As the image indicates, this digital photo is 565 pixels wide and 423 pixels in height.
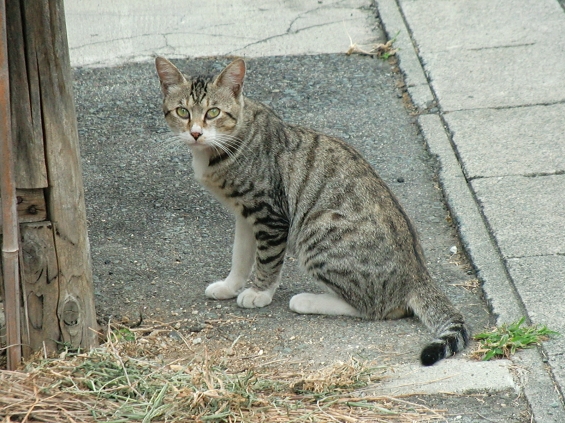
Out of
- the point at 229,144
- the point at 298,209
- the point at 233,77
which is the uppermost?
the point at 233,77

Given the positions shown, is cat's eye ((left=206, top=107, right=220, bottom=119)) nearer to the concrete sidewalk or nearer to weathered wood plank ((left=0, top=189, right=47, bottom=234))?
weathered wood plank ((left=0, top=189, right=47, bottom=234))

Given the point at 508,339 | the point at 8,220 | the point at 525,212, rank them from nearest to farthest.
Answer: the point at 8,220, the point at 508,339, the point at 525,212

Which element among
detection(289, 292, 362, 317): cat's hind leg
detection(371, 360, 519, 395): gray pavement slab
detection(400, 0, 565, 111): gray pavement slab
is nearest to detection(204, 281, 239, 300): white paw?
detection(289, 292, 362, 317): cat's hind leg

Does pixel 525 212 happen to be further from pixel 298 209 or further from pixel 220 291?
pixel 220 291

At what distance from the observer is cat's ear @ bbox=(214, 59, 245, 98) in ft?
15.1

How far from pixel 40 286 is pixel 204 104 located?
4.51 feet

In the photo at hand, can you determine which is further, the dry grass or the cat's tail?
the cat's tail

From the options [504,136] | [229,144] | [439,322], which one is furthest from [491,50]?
[439,322]

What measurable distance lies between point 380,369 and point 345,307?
2.09ft

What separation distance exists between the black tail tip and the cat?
337 millimetres

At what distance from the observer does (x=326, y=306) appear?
4543 millimetres

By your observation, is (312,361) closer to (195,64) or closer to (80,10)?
(195,64)

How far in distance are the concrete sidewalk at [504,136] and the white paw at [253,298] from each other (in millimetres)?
1207

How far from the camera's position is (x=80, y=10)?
8.40 m
